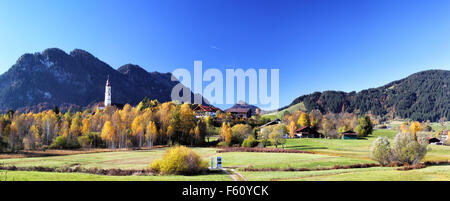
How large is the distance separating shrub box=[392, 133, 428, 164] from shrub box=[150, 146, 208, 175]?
30461mm

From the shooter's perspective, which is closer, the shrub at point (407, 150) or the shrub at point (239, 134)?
the shrub at point (407, 150)

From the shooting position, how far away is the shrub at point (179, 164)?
27.8 metres

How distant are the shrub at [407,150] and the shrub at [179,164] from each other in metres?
30.5

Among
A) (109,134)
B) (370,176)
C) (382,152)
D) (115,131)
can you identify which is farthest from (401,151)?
(115,131)

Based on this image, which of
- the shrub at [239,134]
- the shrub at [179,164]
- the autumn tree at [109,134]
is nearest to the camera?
the shrub at [179,164]

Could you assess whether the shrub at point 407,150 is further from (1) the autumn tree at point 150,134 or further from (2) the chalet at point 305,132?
(1) the autumn tree at point 150,134

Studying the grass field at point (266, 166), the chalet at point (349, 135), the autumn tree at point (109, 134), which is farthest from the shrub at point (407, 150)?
the autumn tree at point (109, 134)

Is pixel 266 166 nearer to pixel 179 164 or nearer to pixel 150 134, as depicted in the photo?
pixel 179 164

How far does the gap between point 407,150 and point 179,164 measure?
112ft
